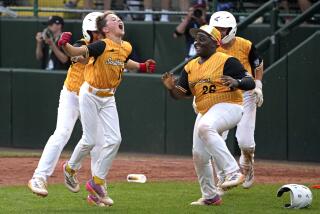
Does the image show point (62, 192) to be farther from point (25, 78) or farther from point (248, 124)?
point (25, 78)

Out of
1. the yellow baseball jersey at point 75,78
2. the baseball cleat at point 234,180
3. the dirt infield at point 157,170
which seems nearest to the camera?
the baseball cleat at point 234,180

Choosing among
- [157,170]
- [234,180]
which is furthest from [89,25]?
[157,170]

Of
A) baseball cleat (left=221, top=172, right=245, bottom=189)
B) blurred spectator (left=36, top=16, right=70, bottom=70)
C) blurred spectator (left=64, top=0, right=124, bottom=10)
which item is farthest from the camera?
blurred spectator (left=64, top=0, right=124, bottom=10)

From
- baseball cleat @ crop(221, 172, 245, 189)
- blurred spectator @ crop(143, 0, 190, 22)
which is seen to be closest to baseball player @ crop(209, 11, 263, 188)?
baseball cleat @ crop(221, 172, 245, 189)

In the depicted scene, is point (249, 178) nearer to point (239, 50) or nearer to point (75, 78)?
point (239, 50)

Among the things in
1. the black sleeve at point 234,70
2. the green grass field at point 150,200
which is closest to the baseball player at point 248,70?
the green grass field at point 150,200

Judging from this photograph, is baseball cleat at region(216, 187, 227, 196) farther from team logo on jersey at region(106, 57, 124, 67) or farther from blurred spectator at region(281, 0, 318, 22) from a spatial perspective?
blurred spectator at region(281, 0, 318, 22)

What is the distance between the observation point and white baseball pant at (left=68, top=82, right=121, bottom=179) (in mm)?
10844

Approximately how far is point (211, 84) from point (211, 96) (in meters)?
0.13

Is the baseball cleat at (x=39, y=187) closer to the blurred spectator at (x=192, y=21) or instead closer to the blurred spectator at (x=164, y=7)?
the blurred spectator at (x=192, y=21)

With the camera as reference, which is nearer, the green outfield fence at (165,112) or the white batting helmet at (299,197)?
the white batting helmet at (299,197)

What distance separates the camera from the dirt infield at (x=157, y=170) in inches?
548

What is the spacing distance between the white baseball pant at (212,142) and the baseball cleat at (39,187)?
161 cm

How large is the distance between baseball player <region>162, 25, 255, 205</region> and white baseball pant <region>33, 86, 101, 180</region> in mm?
1251
